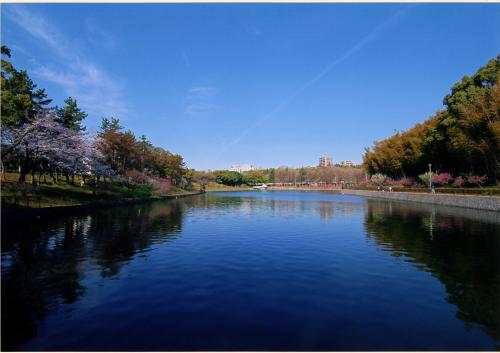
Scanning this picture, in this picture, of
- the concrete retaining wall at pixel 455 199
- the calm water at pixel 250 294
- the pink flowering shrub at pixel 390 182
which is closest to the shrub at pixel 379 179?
the pink flowering shrub at pixel 390 182

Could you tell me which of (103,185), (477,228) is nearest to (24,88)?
(103,185)

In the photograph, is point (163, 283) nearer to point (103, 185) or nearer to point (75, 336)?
point (75, 336)

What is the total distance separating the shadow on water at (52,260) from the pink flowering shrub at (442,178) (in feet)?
148

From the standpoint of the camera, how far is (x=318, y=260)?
12930 mm

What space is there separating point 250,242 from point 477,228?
15.7 metres

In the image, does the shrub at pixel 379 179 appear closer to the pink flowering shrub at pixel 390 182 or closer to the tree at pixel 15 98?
the pink flowering shrub at pixel 390 182

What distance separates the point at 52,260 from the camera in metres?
12.5

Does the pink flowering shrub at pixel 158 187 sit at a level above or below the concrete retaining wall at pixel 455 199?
above

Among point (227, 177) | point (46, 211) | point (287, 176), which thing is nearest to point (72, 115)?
point (46, 211)

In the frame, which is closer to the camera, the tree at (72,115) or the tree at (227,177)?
the tree at (72,115)

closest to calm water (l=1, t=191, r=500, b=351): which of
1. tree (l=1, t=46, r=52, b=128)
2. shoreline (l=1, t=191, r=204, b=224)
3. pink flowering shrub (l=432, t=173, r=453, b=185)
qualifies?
shoreline (l=1, t=191, r=204, b=224)

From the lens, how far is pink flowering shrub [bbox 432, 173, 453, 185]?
50.1m

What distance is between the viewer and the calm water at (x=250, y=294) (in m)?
6.38

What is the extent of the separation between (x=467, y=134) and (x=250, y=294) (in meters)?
40.9
